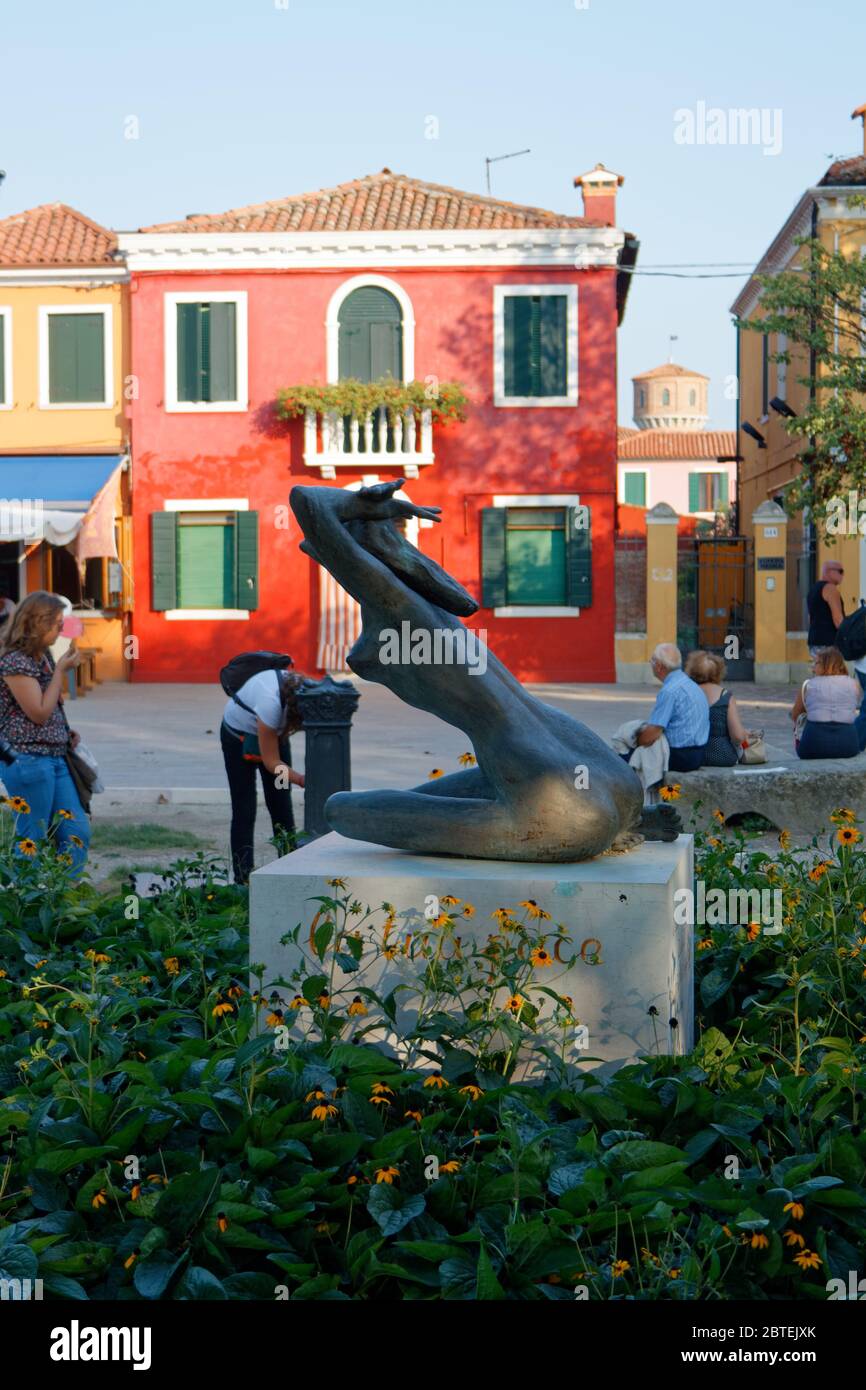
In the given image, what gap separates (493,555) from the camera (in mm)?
23703

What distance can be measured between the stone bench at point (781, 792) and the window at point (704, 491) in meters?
58.0

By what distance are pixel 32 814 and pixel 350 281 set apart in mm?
18177

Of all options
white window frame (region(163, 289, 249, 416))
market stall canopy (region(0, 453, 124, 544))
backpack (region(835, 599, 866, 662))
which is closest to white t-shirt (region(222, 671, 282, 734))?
backpack (region(835, 599, 866, 662))

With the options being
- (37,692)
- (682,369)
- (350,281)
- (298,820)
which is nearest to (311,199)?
(350,281)

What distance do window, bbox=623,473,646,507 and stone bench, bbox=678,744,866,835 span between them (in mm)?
58356

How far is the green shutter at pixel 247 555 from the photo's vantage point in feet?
78.9

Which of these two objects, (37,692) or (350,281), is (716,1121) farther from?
(350,281)

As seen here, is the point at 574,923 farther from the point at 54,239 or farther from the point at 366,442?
the point at 54,239

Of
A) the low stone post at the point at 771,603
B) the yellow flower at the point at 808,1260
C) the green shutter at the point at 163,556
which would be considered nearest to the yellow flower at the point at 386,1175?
the yellow flower at the point at 808,1260

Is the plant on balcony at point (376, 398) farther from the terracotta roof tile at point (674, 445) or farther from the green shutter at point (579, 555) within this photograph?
the terracotta roof tile at point (674, 445)

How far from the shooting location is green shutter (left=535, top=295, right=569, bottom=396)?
77.5 ft

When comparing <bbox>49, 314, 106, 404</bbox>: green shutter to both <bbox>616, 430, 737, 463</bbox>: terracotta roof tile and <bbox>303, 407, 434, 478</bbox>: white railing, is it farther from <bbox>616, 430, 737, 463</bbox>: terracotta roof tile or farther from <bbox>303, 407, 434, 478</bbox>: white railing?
<bbox>616, 430, 737, 463</bbox>: terracotta roof tile

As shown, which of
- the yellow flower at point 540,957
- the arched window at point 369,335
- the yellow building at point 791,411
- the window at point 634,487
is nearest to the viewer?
the yellow flower at point 540,957

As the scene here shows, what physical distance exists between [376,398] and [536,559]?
346cm
